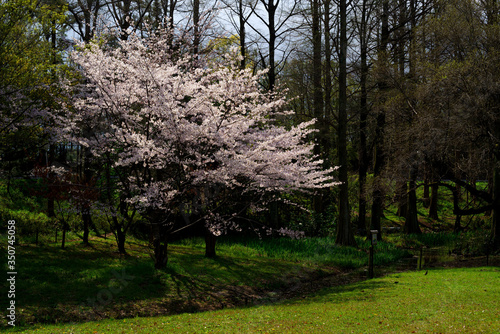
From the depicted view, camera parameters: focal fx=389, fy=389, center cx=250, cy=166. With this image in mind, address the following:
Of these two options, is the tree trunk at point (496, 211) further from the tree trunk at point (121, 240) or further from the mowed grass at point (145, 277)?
the tree trunk at point (121, 240)

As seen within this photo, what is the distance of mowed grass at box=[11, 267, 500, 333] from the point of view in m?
6.11

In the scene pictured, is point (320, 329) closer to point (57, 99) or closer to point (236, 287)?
point (236, 287)

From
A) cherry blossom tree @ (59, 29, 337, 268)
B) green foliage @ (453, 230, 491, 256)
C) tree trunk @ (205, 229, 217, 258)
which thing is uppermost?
cherry blossom tree @ (59, 29, 337, 268)

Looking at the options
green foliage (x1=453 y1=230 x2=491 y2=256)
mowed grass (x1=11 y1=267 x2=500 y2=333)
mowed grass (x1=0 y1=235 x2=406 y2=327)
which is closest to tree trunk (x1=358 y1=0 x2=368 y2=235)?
green foliage (x1=453 y1=230 x2=491 y2=256)

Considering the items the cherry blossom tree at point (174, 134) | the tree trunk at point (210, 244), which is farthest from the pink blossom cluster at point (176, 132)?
the tree trunk at point (210, 244)

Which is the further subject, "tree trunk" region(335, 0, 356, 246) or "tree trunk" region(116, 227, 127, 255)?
"tree trunk" region(335, 0, 356, 246)

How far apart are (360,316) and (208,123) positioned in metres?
4.78

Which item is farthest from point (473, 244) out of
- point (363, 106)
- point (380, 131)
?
point (363, 106)

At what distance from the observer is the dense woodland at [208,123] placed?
8664mm

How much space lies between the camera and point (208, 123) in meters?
8.34

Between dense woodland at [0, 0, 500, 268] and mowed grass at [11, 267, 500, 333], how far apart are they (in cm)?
213

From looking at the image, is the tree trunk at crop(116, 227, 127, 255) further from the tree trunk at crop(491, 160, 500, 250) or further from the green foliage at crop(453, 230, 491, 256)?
the tree trunk at crop(491, 160, 500, 250)

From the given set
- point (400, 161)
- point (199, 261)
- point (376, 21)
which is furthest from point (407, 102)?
point (199, 261)

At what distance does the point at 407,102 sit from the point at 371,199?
425 cm
